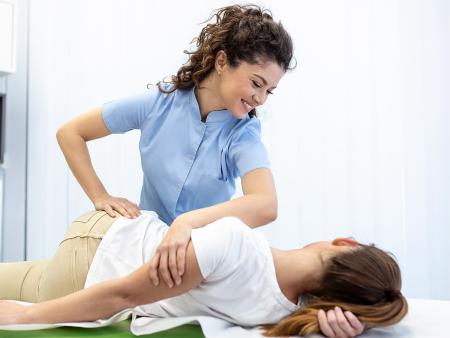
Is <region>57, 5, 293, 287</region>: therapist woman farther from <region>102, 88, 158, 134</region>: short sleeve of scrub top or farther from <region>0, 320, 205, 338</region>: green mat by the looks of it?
<region>0, 320, 205, 338</region>: green mat

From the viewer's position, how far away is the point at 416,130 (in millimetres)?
2678

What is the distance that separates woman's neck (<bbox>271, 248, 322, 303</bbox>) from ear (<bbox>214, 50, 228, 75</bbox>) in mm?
633

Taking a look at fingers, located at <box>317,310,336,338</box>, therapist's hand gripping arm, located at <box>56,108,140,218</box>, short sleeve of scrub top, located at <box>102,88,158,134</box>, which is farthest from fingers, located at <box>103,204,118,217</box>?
fingers, located at <box>317,310,336,338</box>

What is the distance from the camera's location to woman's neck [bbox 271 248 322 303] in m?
1.35

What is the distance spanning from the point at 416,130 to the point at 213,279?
5.42 ft

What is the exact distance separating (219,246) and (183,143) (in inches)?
25.7

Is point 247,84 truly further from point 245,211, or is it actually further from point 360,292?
point 360,292

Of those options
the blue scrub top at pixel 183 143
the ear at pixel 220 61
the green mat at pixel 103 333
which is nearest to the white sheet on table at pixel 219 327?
the green mat at pixel 103 333

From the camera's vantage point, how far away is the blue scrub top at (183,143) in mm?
1830

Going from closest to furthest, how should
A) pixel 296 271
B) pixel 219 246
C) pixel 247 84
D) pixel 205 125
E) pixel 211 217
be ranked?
pixel 219 246, pixel 296 271, pixel 211 217, pixel 247 84, pixel 205 125

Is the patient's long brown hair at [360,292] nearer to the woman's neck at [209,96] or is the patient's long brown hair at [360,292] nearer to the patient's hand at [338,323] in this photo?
the patient's hand at [338,323]

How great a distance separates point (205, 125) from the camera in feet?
6.06

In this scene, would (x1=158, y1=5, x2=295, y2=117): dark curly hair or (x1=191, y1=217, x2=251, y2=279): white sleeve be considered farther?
(x1=158, y1=5, x2=295, y2=117): dark curly hair

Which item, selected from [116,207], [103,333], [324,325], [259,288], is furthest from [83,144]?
[324,325]
